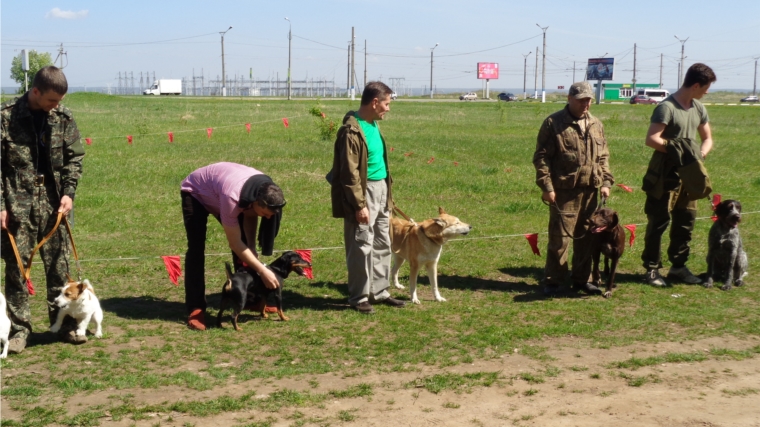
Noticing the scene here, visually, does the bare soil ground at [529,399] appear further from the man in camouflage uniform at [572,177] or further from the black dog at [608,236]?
the man in camouflage uniform at [572,177]

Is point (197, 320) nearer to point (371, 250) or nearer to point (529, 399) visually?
point (371, 250)

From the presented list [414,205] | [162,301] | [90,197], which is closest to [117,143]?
[90,197]

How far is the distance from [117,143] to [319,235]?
14.1 metres

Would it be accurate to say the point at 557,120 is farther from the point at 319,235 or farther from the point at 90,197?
the point at 90,197

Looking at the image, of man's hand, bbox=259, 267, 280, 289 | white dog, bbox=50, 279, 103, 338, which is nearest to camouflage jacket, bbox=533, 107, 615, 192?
man's hand, bbox=259, 267, 280, 289

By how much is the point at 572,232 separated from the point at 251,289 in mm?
3401

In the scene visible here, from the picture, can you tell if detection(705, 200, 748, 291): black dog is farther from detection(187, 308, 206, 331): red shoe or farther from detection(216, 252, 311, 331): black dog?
detection(187, 308, 206, 331): red shoe

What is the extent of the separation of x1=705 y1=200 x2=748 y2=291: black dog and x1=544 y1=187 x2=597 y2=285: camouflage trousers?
147cm

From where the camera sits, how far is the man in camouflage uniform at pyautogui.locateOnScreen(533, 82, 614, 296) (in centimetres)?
780

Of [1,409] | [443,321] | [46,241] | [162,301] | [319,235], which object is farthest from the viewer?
[319,235]

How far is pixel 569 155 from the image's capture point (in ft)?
25.6

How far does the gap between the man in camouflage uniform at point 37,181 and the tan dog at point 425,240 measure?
3232mm

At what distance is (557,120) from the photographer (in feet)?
25.7

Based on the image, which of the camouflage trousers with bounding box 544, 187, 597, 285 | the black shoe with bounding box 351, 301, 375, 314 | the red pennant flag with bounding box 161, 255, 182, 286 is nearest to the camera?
the black shoe with bounding box 351, 301, 375, 314
